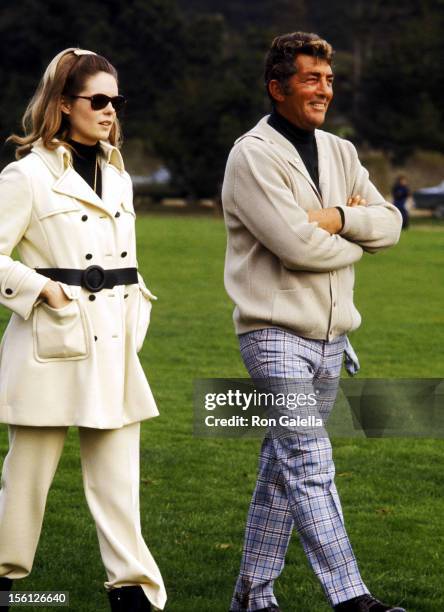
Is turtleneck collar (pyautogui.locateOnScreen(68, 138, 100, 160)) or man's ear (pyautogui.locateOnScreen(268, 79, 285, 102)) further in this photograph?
man's ear (pyautogui.locateOnScreen(268, 79, 285, 102))

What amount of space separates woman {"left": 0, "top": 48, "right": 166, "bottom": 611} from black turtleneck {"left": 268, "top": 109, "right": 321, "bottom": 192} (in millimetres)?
621

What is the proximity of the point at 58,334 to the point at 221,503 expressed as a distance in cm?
310

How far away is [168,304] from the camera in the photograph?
64.8 ft

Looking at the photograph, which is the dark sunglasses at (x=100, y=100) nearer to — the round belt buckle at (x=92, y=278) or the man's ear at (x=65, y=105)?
the man's ear at (x=65, y=105)

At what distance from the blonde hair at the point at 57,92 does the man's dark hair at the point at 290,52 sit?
2.09ft

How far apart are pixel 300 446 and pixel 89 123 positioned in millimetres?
1373

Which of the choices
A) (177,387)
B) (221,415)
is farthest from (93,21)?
(221,415)

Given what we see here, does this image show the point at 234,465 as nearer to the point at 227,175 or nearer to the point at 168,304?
the point at 227,175

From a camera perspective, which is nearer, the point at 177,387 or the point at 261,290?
the point at 261,290

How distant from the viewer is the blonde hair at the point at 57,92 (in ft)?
16.8

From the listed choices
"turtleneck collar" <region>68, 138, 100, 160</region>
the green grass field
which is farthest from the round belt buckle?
the green grass field

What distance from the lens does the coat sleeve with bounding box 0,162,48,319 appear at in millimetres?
4957

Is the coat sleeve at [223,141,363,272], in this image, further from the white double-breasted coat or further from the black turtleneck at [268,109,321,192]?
the white double-breasted coat

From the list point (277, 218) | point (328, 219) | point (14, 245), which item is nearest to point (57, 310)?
point (14, 245)
